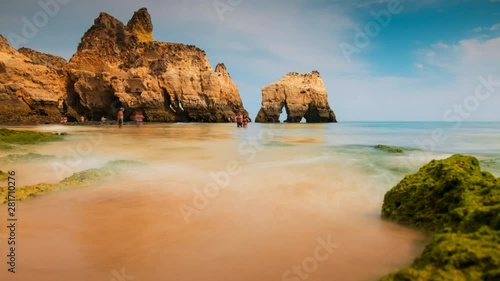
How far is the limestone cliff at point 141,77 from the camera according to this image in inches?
1323

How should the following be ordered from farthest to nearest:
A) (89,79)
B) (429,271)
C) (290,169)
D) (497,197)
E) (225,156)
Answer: (89,79)
(225,156)
(290,169)
(497,197)
(429,271)

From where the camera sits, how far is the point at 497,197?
241cm

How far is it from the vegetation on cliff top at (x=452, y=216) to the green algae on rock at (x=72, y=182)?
172 inches

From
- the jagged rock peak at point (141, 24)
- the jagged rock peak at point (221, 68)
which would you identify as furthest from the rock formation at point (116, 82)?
the jagged rock peak at point (221, 68)

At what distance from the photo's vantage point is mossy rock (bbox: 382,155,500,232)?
89.3 inches

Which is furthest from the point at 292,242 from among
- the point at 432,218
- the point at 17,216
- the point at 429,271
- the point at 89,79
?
the point at 89,79

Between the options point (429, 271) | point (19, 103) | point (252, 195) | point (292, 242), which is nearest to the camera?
point (429, 271)

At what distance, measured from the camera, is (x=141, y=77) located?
35.6 meters

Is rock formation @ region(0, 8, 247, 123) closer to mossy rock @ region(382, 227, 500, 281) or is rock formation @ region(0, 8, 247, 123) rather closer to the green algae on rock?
the green algae on rock

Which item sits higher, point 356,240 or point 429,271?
point 429,271

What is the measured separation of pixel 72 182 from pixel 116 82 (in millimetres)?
32388

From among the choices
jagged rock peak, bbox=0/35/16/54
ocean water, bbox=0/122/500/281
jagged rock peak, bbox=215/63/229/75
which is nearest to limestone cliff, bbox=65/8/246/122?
jagged rock peak, bbox=215/63/229/75

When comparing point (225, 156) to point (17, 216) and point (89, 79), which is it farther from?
point (89, 79)

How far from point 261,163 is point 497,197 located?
16.6ft
